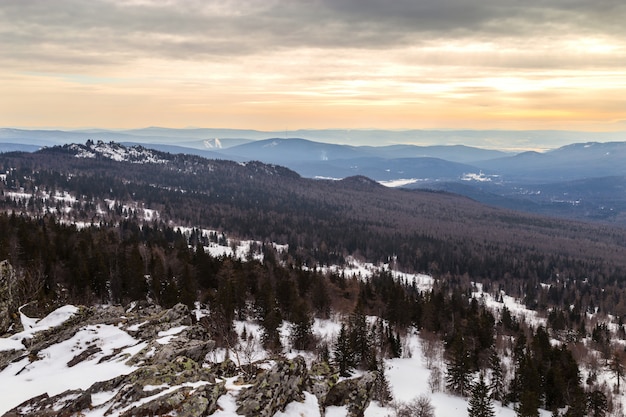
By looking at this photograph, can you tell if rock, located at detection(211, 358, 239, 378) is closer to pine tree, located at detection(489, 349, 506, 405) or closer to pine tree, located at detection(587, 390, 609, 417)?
pine tree, located at detection(489, 349, 506, 405)

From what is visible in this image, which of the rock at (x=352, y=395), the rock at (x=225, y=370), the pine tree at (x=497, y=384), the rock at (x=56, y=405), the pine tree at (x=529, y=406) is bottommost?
the pine tree at (x=497, y=384)

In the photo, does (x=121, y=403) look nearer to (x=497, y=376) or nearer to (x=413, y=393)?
(x=413, y=393)

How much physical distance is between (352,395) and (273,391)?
10038 mm

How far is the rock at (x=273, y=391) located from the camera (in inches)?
961

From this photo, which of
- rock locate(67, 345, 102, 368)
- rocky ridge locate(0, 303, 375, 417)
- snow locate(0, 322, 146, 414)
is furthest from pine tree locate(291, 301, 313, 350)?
rock locate(67, 345, 102, 368)

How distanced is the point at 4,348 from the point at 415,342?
8917cm

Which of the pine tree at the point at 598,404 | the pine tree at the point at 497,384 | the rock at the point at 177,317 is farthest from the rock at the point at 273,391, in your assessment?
the pine tree at the point at 598,404

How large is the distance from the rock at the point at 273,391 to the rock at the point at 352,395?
15.1 feet

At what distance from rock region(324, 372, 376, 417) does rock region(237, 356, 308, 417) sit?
4597 mm

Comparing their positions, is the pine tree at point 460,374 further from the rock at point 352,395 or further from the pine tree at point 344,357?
the rock at point 352,395

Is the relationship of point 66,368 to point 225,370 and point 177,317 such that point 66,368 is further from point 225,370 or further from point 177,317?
point 225,370

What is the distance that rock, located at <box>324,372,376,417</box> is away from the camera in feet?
107

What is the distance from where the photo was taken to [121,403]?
2380cm

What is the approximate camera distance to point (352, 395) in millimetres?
33094
